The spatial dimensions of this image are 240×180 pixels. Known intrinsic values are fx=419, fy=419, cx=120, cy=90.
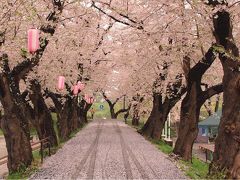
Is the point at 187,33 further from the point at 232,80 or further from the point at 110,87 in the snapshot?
the point at 110,87

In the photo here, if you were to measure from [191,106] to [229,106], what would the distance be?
6475mm

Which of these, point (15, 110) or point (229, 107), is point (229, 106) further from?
point (15, 110)

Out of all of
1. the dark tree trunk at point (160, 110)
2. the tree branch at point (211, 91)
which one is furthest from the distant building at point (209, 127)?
the tree branch at point (211, 91)

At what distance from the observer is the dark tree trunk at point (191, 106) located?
19797 mm

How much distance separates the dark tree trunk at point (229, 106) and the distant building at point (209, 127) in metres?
33.9

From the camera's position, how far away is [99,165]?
699 inches

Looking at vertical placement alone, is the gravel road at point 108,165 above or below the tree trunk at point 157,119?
below

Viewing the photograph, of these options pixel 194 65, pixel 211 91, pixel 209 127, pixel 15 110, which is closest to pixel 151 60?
pixel 194 65

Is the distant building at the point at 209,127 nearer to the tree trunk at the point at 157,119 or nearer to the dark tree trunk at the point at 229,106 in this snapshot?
the tree trunk at the point at 157,119

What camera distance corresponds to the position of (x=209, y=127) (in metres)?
48.7

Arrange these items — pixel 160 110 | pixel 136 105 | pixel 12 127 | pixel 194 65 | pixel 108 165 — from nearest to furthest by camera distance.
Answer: pixel 12 127
pixel 108 165
pixel 194 65
pixel 160 110
pixel 136 105

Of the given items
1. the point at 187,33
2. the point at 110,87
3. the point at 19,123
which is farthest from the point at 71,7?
the point at 110,87

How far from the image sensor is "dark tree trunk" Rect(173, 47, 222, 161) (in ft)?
65.0

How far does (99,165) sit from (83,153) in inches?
179
